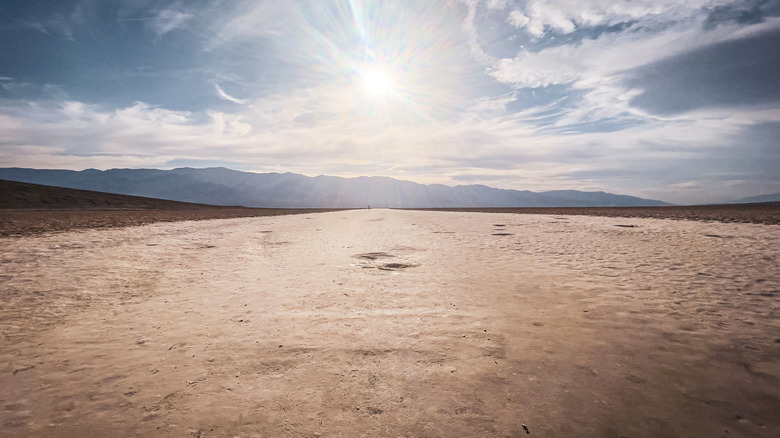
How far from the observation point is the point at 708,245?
12391 millimetres

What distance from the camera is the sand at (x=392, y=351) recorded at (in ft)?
10.0

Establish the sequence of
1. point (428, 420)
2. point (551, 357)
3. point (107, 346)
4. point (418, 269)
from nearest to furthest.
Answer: point (428, 420)
point (551, 357)
point (107, 346)
point (418, 269)

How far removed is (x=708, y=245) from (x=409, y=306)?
1364cm

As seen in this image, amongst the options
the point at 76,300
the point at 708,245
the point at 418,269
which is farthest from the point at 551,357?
the point at 708,245

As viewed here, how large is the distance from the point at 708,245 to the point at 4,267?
77.9 feet

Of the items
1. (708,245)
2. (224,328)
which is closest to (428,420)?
(224,328)

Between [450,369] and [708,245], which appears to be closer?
[450,369]

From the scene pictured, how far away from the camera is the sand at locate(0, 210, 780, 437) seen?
3062mm

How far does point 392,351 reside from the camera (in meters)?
4.45

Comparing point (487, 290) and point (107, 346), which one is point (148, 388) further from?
point (487, 290)

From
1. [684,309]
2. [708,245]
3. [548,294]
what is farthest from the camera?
[708,245]

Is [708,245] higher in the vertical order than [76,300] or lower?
→ higher

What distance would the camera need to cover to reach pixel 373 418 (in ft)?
10.1

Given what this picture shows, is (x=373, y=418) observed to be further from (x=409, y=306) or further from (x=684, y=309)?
(x=684, y=309)
